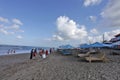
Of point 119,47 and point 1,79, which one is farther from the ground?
point 119,47

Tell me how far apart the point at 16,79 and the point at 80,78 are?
414 centimetres

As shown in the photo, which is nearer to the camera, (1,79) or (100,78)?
(100,78)

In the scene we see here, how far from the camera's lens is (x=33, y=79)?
8.54 metres

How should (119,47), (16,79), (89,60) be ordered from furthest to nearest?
(119,47)
(89,60)
(16,79)

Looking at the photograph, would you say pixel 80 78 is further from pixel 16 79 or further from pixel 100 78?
pixel 16 79

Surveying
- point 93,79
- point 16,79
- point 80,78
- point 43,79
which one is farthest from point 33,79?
point 93,79

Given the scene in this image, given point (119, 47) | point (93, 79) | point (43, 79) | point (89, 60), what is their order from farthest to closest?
1. point (119, 47)
2. point (89, 60)
3. point (43, 79)
4. point (93, 79)

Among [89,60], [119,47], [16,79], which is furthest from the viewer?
[119,47]

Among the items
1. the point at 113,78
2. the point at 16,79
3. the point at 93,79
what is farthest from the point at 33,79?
the point at 113,78

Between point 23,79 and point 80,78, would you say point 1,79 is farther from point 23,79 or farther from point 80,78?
point 80,78

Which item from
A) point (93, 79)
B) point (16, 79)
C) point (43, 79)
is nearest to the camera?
point (93, 79)

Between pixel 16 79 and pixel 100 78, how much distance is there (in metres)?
5.30

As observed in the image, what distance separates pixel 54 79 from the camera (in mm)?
8242

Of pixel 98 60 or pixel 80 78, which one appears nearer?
pixel 80 78
